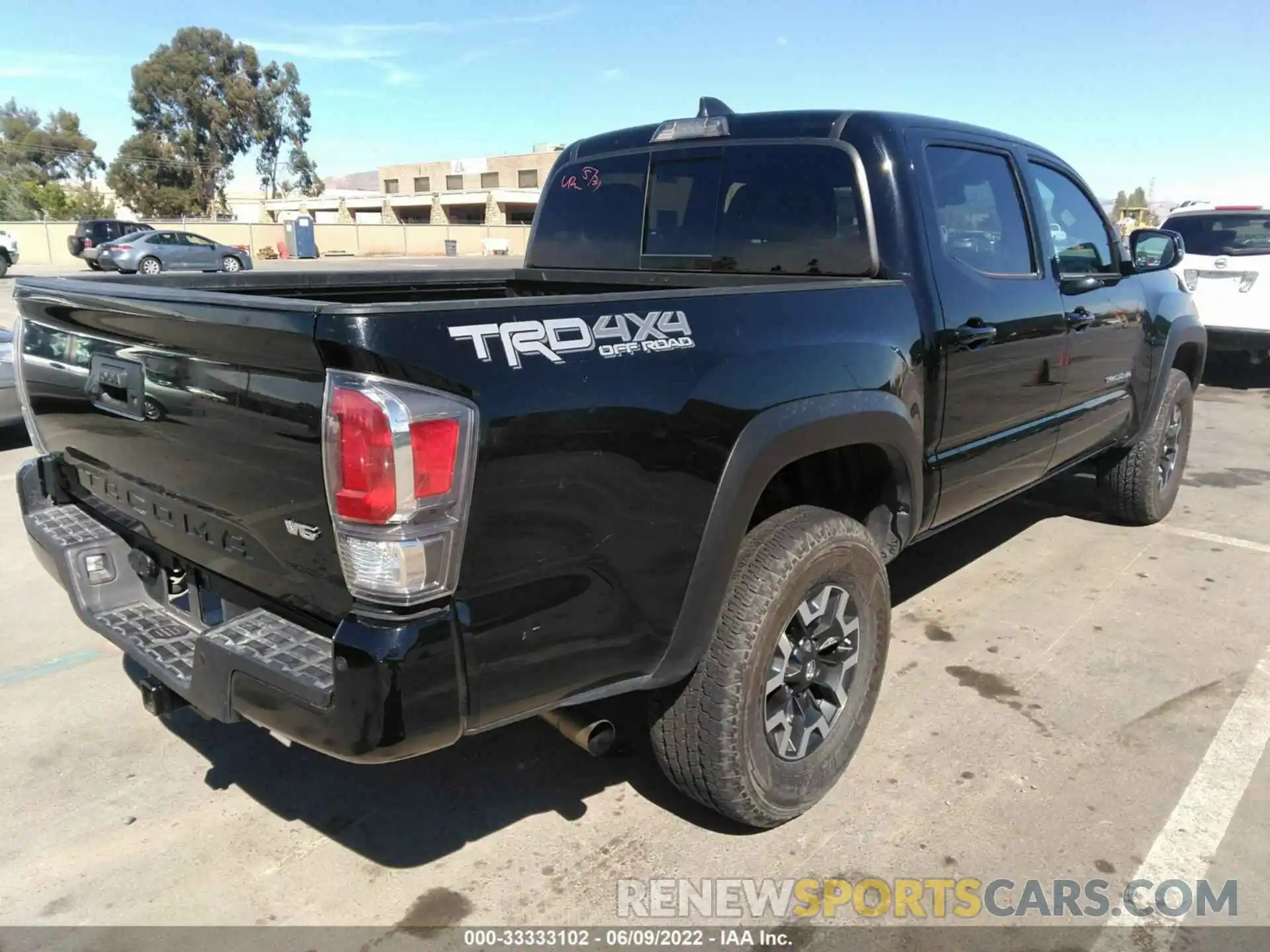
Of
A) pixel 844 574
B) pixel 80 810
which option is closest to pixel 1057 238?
pixel 844 574

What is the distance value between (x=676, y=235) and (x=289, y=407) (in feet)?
7.19

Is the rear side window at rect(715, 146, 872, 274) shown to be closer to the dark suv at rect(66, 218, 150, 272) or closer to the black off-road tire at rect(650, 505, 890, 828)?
the black off-road tire at rect(650, 505, 890, 828)

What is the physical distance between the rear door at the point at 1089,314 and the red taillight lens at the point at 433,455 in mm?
3054

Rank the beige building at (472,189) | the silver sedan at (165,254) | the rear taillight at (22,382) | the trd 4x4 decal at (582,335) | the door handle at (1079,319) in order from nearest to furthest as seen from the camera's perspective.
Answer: the trd 4x4 decal at (582,335), the rear taillight at (22,382), the door handle at (1079,319), the silver sedan at (165,254), the beige building at (472,189)

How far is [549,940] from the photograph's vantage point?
2.40 m

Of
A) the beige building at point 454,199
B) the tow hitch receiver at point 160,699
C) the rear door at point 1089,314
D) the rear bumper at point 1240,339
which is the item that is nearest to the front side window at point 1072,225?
the rear door at point 1089,314

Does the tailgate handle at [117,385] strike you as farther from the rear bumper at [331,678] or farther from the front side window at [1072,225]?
the front side window at [1072,225]

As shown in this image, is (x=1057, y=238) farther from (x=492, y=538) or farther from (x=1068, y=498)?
(x=492, y=538)

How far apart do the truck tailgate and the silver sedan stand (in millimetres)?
28172

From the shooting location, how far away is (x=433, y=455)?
1.86 meters

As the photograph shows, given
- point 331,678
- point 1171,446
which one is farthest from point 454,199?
point 331,678

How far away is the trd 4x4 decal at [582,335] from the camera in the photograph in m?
1.93

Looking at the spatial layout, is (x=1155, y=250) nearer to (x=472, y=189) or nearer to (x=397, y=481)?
(x=397, y=481)

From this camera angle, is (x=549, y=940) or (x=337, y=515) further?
(x=549, y=940)
